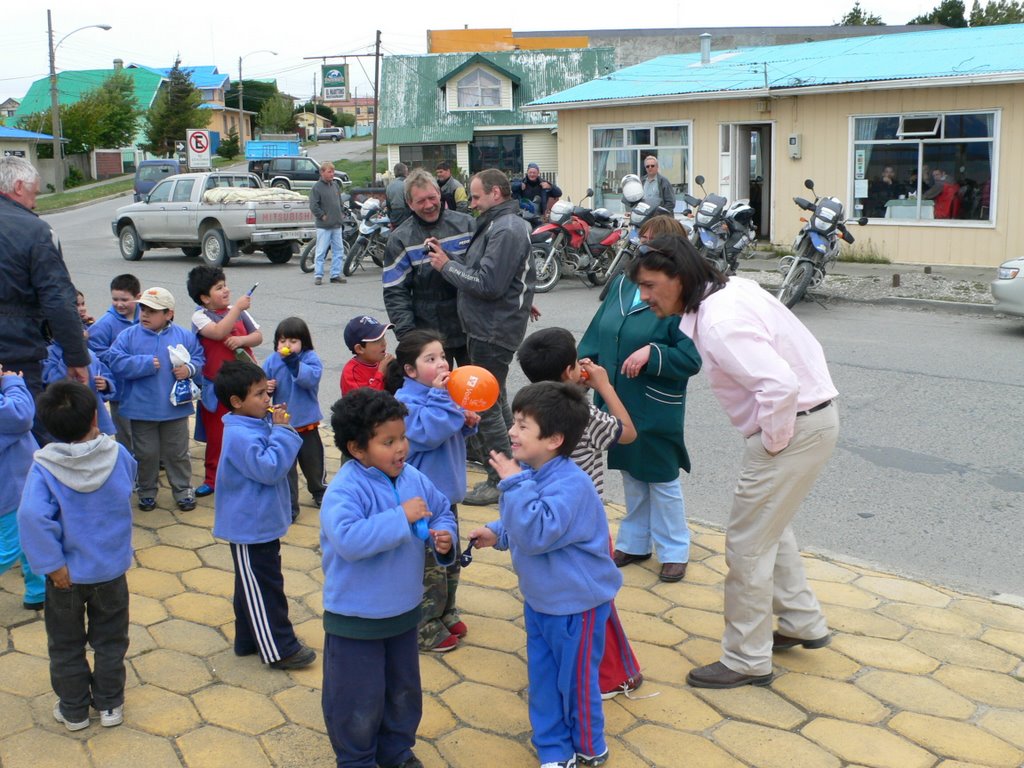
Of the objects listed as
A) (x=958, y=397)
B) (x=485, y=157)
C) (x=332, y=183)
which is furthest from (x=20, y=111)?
(x=958, y=397)

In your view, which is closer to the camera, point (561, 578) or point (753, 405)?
point (561, 578)

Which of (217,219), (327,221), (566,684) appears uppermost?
(217,219)

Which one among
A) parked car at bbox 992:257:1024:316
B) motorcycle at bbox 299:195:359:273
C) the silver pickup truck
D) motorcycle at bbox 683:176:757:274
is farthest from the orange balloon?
the silver pickup truck

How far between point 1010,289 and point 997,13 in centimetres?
5213

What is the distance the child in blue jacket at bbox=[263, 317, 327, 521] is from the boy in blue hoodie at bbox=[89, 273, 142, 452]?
3.48ft

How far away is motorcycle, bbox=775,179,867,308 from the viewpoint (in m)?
13.0

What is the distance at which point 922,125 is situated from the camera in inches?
667

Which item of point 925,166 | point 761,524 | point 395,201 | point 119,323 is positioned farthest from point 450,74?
point 761,524

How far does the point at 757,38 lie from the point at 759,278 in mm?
37630

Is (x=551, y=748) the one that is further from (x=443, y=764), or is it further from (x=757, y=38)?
(x=757, y=38)

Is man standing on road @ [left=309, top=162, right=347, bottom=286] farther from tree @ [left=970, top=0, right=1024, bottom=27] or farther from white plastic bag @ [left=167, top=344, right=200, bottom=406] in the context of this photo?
tree @ [left=970, top=0, right=1024, bottom=27]

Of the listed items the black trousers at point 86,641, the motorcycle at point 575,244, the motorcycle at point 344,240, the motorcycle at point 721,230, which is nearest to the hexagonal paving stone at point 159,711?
the black trousers at point 86,641

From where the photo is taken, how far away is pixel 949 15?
57.4 m

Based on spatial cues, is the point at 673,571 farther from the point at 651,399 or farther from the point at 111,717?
the point at 111,717
